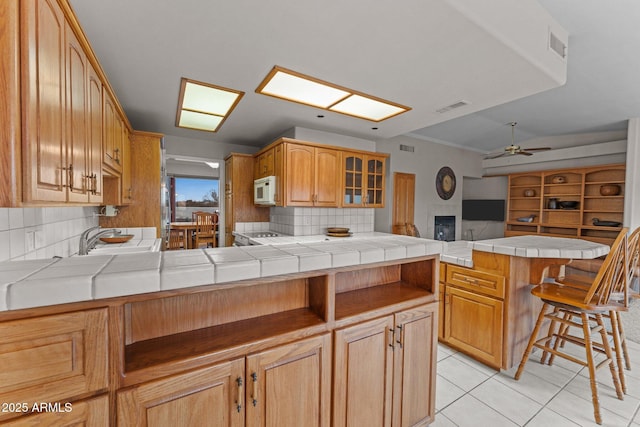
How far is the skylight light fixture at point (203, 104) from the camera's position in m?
2.62

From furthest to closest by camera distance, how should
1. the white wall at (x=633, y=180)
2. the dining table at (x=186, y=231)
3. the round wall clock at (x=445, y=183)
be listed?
the dining table at (x=186, y=231), the round wall clock at (x=445, y=183), the white wall at (x=633, y=180)

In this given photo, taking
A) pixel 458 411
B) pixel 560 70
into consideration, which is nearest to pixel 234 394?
pixel 458 411

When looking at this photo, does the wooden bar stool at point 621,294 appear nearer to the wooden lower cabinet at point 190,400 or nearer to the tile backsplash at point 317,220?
the wooden lower cabinet at point 190,400

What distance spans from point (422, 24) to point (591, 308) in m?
2.16

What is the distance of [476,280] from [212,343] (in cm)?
220

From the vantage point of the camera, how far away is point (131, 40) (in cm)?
187

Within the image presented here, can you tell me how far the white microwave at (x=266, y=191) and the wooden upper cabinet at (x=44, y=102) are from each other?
253 centimetres

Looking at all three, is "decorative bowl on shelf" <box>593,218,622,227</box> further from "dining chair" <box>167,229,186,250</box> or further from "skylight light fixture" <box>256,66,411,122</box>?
"dining chair" <box>167,229,186,250</box>

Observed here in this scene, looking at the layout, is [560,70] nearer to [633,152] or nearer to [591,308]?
[591,308]

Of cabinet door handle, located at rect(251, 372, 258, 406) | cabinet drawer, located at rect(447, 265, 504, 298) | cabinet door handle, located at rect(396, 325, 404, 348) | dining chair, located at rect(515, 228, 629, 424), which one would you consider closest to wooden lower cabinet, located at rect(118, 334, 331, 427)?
cabinet door handle, located at rect(251, 372, 258, 406)

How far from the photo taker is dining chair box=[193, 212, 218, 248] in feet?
19.8

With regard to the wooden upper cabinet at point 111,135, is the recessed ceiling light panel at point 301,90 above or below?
above

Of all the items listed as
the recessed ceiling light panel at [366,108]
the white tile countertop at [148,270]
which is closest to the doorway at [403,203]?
the recessed ceiling light panel at [366,108]

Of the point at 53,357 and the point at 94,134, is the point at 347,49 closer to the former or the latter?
the point at 94,134
